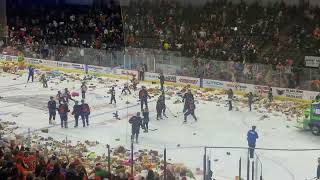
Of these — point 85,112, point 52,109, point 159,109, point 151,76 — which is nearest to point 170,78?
point 151,76

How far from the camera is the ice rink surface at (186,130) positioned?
793cm

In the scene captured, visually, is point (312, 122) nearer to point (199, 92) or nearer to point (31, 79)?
point (199, 92)

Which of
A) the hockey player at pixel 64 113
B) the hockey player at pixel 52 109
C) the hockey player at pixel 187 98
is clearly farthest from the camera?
the hockey player at pixel 187 98

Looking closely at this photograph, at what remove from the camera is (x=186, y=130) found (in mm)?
9406

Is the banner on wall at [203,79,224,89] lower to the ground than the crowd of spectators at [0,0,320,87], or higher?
lower

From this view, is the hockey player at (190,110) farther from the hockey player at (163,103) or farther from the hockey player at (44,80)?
the hockey player at (44,80)

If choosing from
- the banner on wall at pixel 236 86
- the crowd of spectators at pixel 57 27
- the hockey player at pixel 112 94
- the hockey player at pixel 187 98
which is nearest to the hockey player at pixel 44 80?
the crowd of spectators at pixel 57 27

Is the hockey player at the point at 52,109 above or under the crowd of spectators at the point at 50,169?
above

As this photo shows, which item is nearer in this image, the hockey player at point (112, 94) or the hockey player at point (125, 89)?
the hockey player at point (112, 94)

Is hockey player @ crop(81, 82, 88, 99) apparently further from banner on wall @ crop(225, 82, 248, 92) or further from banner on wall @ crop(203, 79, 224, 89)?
banner on wall @ crop(225, 82, 248, 92)

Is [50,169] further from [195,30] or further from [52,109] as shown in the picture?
[195,30]

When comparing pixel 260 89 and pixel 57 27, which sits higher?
pixel 57 27

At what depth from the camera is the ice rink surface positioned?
7.93 m

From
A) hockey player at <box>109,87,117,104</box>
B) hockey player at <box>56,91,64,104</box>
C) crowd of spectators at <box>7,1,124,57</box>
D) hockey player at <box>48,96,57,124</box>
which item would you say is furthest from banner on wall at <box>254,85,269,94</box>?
hockey player at <box>48,96,57,124</box>
